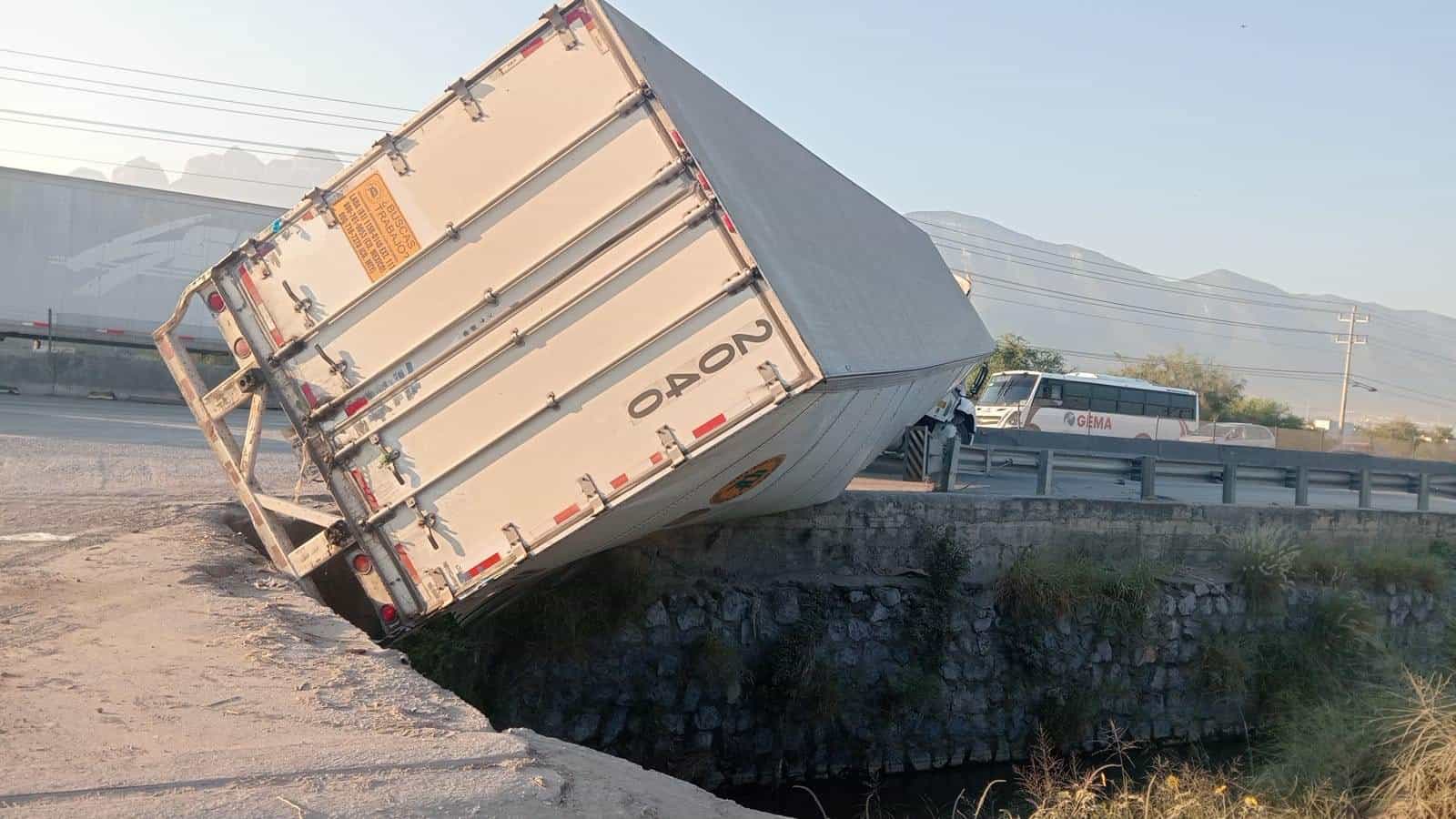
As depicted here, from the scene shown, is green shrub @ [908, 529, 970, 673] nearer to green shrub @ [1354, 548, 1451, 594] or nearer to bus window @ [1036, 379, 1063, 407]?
green shrub @ [1354, 548, 1451, 594]

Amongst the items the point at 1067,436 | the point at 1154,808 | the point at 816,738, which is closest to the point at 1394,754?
the point at 1154,808

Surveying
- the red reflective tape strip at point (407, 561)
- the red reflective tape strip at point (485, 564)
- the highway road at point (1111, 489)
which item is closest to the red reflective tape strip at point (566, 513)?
the red reflective tape strip at point (485, 564)

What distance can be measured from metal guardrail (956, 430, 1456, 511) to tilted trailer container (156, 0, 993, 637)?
699 cm

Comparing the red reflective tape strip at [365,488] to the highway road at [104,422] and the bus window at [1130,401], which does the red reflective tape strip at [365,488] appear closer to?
the highway road at [104,422]

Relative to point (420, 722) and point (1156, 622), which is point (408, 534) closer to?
point (420, 722)

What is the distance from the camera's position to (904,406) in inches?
409

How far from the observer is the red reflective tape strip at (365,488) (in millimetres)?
6707

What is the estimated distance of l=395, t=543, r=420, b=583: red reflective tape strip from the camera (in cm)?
664

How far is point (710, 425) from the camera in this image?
5992 mm

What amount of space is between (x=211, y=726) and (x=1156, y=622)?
10439mm

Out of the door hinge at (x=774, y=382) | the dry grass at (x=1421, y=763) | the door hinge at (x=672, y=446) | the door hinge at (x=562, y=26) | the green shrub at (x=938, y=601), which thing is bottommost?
the green shrub at (x=938, y=601)

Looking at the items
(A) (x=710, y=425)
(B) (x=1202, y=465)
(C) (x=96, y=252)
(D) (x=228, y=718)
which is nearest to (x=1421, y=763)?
(A) (x=710, y=425)

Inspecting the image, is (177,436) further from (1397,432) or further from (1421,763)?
(1397,432)

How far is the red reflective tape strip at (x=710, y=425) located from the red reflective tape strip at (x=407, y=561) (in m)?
2.04
